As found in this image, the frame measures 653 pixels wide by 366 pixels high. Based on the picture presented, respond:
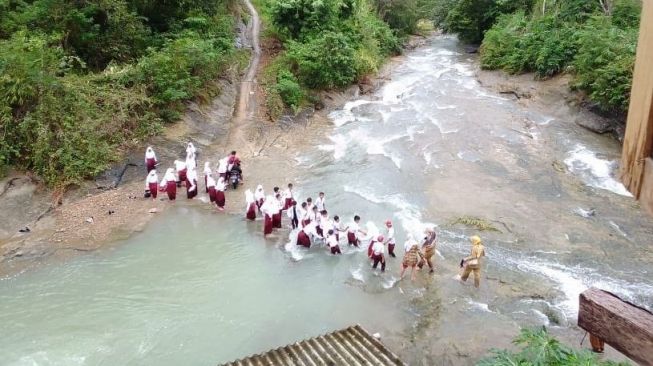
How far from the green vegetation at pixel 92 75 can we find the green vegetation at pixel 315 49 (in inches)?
105

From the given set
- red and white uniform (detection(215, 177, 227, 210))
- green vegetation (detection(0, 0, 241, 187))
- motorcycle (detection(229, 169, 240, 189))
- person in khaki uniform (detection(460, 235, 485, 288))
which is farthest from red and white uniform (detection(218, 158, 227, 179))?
person in khaki uniform (detection(460, 235, 485, 288))

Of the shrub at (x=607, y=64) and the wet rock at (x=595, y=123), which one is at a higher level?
the shrub at (x=607, y=64)

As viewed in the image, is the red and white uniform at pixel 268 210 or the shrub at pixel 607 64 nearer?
the red and white uniform at pixel 268 210

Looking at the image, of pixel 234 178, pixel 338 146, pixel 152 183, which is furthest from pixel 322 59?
pixel 152 183

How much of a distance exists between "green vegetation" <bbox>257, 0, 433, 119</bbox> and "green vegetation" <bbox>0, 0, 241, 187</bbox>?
2665mm

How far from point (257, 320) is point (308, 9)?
18010mm

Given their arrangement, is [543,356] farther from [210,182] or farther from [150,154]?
[150,154]

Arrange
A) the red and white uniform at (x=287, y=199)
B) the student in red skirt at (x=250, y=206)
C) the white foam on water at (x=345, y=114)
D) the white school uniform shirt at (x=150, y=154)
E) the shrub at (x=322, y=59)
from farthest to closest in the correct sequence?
the shrub at (x=322, y=59), the white foam on water at (x=345, y=114), the white school uniform shirt at (x=150, y=154), the student in red skirt at (x=250, y=206), the red and white uniform at (x=287, y=199)

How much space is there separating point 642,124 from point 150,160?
15494 millimetres

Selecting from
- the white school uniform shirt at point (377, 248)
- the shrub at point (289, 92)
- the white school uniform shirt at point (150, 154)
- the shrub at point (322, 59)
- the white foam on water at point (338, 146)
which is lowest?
the white school uniform shirt at point (377, 248)

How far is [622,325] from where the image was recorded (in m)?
3.94

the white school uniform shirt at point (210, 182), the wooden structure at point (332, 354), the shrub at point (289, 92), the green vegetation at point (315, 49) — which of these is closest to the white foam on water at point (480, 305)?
the wooden structure at point (332, 354)

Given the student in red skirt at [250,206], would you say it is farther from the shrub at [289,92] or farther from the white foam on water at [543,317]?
the shrub at [289,92]

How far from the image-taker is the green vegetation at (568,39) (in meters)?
19.0
